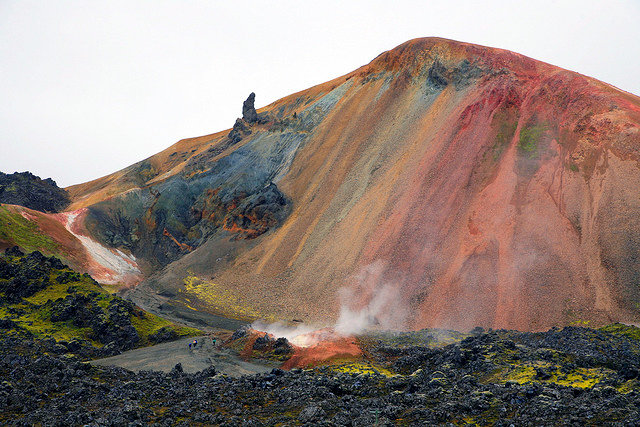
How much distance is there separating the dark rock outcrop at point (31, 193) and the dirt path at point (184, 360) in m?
58.2

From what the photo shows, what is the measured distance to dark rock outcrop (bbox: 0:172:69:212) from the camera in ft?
247

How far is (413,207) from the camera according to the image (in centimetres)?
5134

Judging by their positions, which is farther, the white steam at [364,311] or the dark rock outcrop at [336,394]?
the white steam at [364,311]

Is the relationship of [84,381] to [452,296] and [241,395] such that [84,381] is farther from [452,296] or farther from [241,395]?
[452,296]

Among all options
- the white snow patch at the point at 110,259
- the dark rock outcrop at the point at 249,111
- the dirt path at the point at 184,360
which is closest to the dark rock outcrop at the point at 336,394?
the dirt path at the point at 184,360

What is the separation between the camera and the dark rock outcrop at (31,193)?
75.3 metres

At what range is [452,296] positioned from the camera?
132 ft

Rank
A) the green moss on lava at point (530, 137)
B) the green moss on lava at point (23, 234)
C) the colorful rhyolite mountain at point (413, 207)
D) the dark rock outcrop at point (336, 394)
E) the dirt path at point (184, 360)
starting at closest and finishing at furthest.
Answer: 1. the dark rock outcrop at point (336, 394)
2. the dirt path at point (184, 360)
3. the colorful rhyolite mountain at point (413, 207)
4. the green moss on lava at point (23, 234)
5. the green moss on lava at point (530, 137)

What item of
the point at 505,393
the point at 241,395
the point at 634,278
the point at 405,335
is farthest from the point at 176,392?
the point at 634,278

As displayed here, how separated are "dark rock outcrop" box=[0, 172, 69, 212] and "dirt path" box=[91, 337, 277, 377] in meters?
58.2

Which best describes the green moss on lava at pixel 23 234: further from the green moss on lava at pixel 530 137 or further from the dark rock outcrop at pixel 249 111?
the green moss on lava at pixel 530 137

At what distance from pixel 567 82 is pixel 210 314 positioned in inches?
2162

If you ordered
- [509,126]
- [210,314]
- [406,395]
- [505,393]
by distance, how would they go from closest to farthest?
[505,393], [406,395], [210,314], [509,126]

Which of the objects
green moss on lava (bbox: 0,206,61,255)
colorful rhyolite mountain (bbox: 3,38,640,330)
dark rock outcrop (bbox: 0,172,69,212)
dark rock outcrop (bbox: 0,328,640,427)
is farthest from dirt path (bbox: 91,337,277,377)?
dark rock outcrop (bbox: 0,172,69,212)
